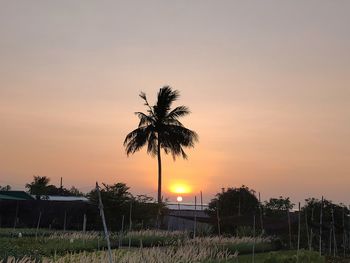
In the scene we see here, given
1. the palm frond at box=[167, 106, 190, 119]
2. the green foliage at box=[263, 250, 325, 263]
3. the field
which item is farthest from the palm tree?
the green foliage at box=[263, 250, 325, 263]

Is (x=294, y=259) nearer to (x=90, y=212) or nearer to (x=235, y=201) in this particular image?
(x=90, y=212)

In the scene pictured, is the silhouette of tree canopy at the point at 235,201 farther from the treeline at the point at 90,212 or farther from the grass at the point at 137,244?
the grass at the point at 137,244

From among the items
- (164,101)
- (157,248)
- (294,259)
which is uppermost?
(164,101)

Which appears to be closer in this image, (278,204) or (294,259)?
(294,259)

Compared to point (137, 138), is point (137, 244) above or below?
below

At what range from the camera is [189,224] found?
141ft

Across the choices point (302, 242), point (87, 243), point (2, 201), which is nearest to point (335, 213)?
point (302, 242)

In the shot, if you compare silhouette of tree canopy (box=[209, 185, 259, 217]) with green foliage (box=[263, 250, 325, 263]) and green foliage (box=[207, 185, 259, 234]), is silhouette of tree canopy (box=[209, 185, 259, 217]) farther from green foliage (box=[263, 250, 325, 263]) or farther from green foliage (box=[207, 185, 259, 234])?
green foliage (box=[263, 250, 325, 263])

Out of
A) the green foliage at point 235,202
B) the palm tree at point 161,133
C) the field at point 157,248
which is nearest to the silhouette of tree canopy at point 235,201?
the green foliage at point 235,202

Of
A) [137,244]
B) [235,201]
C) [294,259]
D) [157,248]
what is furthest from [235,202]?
[157,248]

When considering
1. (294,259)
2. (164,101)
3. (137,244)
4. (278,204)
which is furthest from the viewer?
(278,204)

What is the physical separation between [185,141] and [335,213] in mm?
12911

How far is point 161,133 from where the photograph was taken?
1764 inches

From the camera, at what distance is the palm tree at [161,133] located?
147 ft
